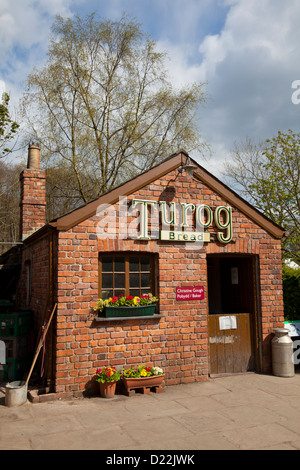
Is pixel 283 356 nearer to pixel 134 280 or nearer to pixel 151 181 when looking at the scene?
pixel 134 280

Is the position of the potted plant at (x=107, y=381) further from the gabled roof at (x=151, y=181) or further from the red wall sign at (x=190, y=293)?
the gabled roof at (x=151, y=181)

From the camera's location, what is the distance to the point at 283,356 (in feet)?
A: 25.9

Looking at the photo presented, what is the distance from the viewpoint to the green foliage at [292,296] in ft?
37.9

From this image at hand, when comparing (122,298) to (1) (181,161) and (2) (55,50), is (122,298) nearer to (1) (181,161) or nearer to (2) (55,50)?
(1) (181,161)

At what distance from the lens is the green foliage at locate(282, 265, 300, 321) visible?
455 inches

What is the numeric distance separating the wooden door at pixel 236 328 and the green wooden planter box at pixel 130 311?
1.63m

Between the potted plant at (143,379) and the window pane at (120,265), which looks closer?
the potted plant at (143,379)

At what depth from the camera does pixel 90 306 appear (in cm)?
670

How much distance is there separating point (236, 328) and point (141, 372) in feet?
8.52

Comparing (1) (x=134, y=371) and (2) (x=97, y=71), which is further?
(2) (x=97, y=71)

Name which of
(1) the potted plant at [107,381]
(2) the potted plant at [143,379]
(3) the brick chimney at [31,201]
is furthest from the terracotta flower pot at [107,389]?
(3) the brick chimney at [31,201]

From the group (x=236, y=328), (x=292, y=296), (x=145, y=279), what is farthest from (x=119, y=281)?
(x=292, y=296)
